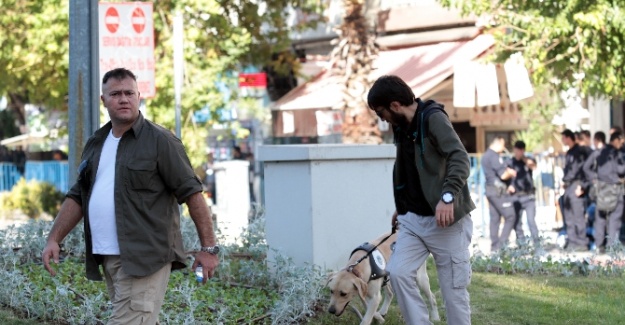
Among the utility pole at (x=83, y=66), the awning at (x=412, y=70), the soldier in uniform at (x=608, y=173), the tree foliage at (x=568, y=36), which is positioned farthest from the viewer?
the awning at (x=412, y=70)

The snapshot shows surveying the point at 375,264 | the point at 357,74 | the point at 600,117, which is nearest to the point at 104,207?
the point at 375,264

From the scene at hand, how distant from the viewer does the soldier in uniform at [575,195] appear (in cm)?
1727

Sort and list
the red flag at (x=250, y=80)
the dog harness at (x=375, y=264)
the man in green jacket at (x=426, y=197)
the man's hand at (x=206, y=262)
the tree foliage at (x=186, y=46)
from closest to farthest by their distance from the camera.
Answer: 1. the man's hand at (x=206, y=262)
2. the man in green jacket at (x=426, y=197)
3. the dog harness at (x=375, y=264)
4. the tree foliage at (x=186, y=46)
5. the red flag at (x=250, y=80)

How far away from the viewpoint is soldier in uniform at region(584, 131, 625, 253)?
655 inches

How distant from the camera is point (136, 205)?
577 cm

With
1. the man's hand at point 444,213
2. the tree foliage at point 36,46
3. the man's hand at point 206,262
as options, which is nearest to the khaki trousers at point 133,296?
the man's hand at point 206,262

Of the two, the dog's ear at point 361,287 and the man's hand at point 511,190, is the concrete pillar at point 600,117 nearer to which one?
the man's hand at point 511,190

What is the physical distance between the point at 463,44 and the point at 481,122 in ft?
5.60

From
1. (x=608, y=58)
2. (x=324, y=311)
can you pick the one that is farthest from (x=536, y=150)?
(x=324, y=311)

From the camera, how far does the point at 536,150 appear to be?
2492 centimetres

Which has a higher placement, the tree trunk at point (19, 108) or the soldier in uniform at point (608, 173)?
the tree trunk at point (19, 108)

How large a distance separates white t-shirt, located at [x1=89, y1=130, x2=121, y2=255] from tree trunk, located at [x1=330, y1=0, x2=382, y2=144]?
53.6ft

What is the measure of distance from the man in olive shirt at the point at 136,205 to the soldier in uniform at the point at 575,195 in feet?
40.0

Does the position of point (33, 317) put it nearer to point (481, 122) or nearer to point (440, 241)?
point (440, 241)
